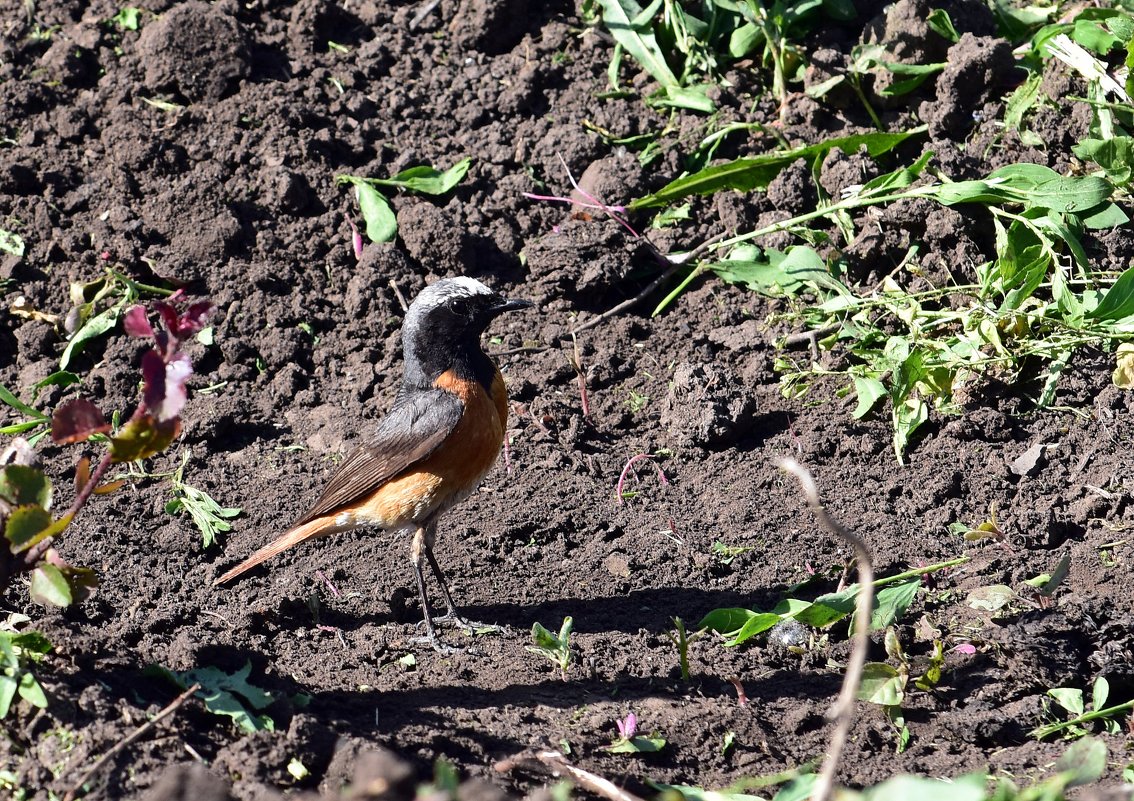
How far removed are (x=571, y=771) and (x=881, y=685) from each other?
1.41 m

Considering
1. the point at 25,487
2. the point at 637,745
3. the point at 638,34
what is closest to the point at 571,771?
the point at 637,745

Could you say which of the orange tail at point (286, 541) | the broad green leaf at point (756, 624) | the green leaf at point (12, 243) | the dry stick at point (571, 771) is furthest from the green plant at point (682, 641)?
the green leaf at point (12, 243)

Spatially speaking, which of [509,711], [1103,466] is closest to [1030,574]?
[1103,466]

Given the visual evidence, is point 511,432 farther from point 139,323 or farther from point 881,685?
point 139,323

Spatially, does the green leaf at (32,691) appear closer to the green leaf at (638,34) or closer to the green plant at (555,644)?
the green plant at (555,644)

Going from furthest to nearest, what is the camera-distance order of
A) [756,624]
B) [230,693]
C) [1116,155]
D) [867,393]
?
[1116,155], [867,393], [756,624], [230,693]

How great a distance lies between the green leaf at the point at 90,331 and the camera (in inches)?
288

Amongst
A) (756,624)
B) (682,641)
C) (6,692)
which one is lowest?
(756,624)

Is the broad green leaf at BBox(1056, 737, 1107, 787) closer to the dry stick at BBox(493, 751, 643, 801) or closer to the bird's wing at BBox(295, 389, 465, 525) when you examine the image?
the dry stick at BBox(493, 751, 643, 801)

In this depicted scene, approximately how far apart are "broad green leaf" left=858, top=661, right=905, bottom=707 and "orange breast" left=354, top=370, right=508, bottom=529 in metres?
2.33

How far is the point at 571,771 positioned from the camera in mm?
4258

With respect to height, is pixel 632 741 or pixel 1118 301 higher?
pixel 1118 301

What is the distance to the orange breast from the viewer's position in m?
6.27

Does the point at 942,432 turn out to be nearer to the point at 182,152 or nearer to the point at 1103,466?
the point at 1103,466
